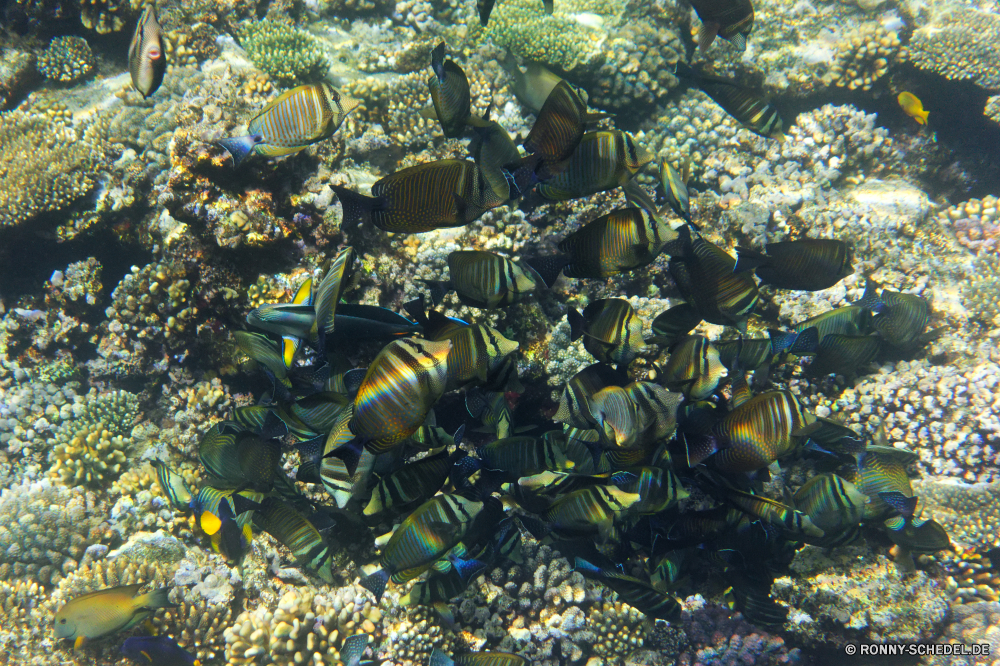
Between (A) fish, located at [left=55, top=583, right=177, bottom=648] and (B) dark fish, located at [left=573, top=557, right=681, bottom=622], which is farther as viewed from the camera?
(A) fish, located at [left=55, top=583, right=177, bottom=648]

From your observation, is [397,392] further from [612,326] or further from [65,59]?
[65,59]

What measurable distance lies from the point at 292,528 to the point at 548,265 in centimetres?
242

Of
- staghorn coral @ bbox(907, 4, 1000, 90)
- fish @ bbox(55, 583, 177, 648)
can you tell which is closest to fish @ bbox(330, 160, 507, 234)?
fish @ bbox(55, 583, 177, 648)

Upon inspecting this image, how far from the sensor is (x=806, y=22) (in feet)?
23.9

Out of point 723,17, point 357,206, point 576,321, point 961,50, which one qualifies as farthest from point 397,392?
point 961,50

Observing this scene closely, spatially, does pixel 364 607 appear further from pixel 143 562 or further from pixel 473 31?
pixel 473 31

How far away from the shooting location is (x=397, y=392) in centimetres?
161

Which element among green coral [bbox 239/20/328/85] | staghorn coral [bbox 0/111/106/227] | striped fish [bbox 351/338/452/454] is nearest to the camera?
striped fish [bbox 351/338/452/454]

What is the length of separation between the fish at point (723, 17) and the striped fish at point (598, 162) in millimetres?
1570

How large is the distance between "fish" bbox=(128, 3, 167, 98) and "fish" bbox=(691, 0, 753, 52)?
391 centimetres

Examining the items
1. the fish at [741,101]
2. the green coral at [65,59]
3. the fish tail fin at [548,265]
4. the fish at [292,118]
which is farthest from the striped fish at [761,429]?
the green coral at [65,59]

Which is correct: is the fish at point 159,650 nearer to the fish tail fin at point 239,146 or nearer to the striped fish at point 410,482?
the striped fish at point 410,482

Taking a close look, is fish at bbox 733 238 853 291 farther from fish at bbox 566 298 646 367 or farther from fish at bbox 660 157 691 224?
fish at bbox 566 298 646 367

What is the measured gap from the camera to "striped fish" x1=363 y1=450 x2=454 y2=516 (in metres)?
2.63
